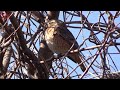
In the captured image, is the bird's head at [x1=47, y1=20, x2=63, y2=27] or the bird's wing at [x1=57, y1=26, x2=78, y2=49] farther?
the bird's wing at [x1=57, y1=26, x2=78, y2=49]

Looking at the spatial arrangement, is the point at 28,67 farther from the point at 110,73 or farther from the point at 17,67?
the point at 110,73

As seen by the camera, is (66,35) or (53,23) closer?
(53,23)

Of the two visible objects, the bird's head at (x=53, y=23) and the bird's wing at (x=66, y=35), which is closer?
the bird's head at (x=53, y=23)

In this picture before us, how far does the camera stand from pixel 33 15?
3477 mm

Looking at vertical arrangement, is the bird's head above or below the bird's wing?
above

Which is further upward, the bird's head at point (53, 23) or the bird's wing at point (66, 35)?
the bird's head at point (53, 23)

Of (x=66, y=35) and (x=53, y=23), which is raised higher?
(x=53, y=23)
